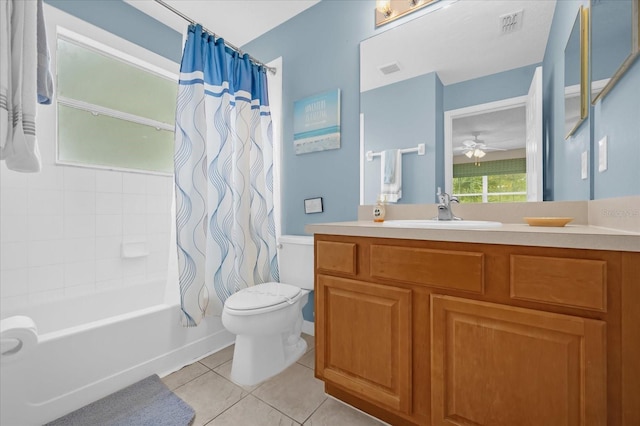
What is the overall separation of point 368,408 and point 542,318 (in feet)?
2.81

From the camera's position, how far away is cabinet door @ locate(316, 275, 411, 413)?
1.06 meters

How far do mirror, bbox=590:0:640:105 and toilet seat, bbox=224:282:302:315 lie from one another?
1.61 m

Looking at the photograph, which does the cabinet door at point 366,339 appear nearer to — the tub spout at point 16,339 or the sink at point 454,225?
the sink at point 454,225

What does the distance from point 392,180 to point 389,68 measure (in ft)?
2.33

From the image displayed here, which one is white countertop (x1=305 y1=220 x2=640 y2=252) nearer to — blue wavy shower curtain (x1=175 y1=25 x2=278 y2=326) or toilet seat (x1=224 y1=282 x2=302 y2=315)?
toilet seat (x1=224 y1=282 x2=302 y2=315)

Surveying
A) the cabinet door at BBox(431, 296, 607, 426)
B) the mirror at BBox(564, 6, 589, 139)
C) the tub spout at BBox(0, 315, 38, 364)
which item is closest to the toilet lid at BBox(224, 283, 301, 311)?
the tub spout at BBox(0, 315, 38, 364)

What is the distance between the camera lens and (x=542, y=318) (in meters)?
0.80

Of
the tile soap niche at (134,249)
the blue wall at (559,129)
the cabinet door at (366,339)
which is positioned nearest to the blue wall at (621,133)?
the blue wall at (559,129)

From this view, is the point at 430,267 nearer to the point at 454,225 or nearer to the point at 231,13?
the point at 454,225

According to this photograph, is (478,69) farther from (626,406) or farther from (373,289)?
(626,406)

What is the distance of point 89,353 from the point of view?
1295mm

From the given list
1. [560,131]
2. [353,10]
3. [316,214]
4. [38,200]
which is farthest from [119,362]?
[353,10]

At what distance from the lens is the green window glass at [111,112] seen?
189cm

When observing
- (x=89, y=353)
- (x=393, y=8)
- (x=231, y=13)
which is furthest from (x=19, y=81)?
(x=393, y=8)
